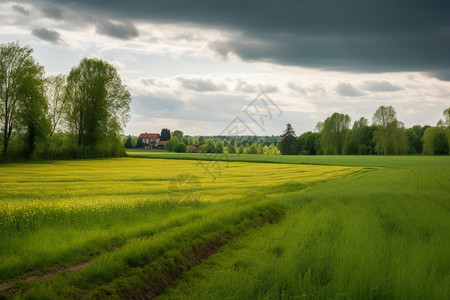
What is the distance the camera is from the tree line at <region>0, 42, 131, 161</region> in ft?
165

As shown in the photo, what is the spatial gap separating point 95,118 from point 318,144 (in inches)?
4255

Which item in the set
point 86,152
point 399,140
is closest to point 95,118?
point 86,152

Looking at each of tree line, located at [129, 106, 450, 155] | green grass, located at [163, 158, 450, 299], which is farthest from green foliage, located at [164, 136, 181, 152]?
green grass, located at [163, 158, 450, 299]

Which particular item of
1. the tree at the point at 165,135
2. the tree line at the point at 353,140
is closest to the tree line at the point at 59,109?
the tree line at the point at 353,140

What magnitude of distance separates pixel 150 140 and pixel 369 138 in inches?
3757

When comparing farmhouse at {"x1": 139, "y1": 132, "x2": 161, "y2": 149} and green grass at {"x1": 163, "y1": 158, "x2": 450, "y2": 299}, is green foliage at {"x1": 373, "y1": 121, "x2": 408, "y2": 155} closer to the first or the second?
farmhouse at {"x1": 139, "y1": 132, "x2": 161, "y2": 149}

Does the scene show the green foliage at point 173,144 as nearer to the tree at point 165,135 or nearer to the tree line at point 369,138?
the tree at point 165,135

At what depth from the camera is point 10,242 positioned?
9102 mm

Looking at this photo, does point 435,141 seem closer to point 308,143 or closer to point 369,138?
point 369,138

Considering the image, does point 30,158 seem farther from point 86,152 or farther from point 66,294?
point 66,294

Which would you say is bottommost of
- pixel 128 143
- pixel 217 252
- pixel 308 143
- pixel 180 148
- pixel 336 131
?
pixel 217 252

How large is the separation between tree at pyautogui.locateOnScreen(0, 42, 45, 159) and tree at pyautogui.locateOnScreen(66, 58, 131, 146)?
46.2 feet

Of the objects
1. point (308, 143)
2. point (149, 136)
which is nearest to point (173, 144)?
point (149, 136)

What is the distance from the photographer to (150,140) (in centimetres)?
14388
